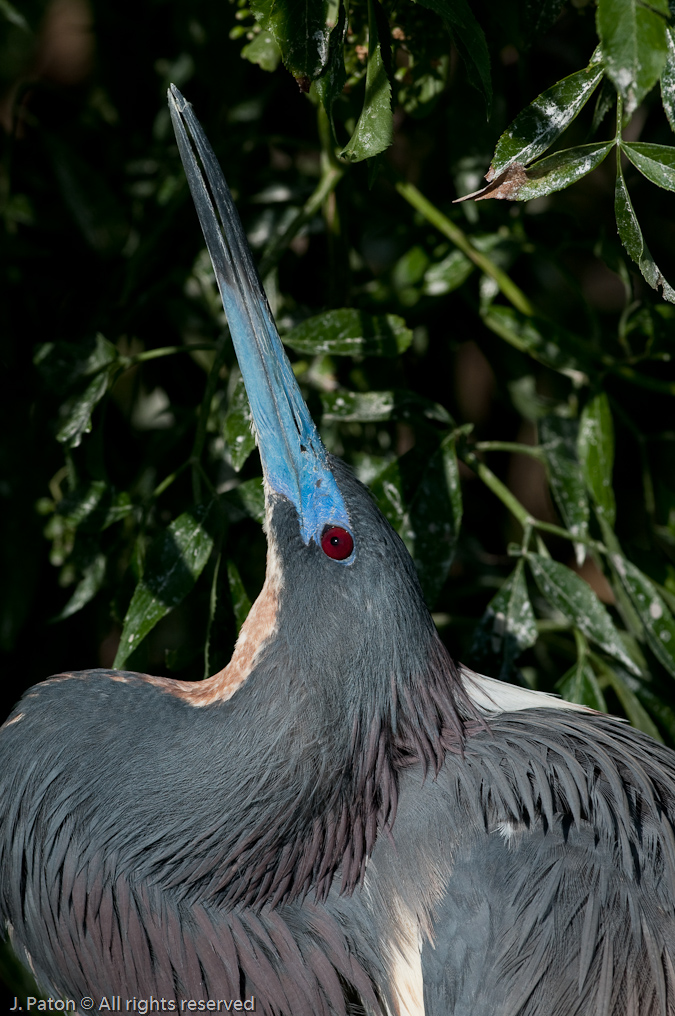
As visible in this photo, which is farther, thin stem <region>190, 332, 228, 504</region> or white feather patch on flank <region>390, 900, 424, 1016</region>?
thin stem <region>190, 332, 228, 504</region>

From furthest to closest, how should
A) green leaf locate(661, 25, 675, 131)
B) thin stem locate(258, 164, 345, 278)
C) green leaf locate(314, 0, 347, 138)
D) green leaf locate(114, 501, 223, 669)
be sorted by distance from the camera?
thin stem locate(258, 164, 345, 278), green leaf locate(114, 501, 223, 669), green leaf locate(314, 0, 347, 138), green leaf locate(661, 25, 675, 131)

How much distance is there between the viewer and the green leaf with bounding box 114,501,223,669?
1.53 metres

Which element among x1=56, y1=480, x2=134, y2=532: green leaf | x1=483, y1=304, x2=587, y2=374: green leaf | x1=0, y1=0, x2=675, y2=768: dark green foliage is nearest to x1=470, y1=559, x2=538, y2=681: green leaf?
x1=0, y1=0, x2=675, y2=768: dark green foliage

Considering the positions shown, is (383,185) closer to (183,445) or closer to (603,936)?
(183,445)

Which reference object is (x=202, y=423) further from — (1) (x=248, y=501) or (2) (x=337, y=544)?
(2) (x=337, y=544)

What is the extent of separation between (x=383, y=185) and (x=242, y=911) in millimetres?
1528

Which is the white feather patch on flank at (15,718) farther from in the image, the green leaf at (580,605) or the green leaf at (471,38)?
the green leaf at (471,38)

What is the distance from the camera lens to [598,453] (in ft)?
5.89

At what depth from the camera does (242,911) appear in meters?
1.35

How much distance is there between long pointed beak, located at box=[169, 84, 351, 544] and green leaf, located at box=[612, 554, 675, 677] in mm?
677

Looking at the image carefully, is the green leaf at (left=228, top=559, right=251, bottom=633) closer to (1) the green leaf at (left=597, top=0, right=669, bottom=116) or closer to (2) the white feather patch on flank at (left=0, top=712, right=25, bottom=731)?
(2) the white feather patch on flank at (left=0, top=712, right=25, bottom=731)

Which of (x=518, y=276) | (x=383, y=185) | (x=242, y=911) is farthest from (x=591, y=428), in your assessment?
(x=242, y=911)

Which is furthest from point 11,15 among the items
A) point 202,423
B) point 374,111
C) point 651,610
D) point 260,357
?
point 651,610

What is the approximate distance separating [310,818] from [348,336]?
0.85 m
